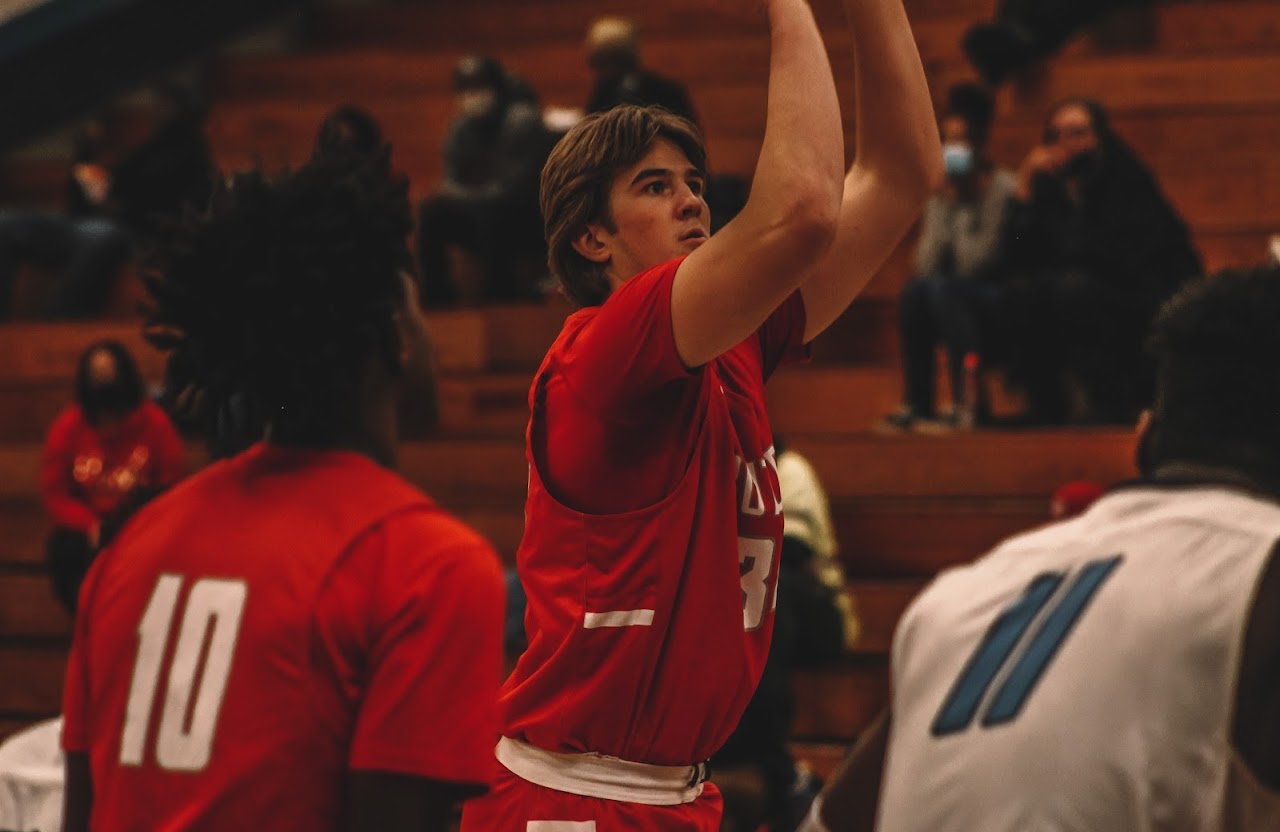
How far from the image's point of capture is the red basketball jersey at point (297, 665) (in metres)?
1.72

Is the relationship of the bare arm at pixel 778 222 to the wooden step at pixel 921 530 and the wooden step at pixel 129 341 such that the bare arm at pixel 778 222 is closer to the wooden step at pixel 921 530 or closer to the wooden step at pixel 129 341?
the wooden step at pixel 921 530

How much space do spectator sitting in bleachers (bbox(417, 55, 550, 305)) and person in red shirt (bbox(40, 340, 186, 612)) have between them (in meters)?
1.56

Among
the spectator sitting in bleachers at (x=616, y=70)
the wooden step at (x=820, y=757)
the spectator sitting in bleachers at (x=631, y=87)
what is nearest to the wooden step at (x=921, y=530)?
the wooden step at (x=820, y=757)

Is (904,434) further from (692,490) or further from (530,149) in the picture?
(692,490)

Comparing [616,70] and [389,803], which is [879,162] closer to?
[389,803]

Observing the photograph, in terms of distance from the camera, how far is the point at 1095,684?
1.69 meters

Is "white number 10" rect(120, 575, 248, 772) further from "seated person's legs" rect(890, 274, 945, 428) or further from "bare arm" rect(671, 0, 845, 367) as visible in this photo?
"seated person's legs" rect(890, 274, 945, 428)

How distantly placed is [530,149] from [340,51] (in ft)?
11.5

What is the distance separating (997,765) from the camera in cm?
171

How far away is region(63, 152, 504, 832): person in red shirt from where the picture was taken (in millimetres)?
1729

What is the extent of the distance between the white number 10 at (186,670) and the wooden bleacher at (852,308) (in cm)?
398

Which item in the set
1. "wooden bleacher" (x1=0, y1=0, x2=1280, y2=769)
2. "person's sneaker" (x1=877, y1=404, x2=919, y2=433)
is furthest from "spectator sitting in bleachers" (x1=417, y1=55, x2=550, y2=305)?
"person's sneaker" (x1=877, y1=404, x2=919, y2=433)

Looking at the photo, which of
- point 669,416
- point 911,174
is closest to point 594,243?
point 669,416

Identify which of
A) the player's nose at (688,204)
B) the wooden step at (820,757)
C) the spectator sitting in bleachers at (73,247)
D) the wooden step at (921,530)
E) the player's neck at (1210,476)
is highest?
the player's nose at (688,204)
